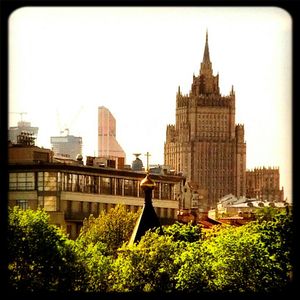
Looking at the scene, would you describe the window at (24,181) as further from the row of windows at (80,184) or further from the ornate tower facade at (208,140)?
the ornate tower facade at (208,140)

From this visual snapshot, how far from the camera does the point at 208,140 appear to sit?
8856cm

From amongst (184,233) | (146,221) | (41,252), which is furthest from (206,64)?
(41,252)

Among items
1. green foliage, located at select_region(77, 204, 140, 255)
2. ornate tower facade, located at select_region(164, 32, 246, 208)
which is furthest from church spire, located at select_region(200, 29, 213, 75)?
green foliage, located at select_region(77, 204, 140, 255)

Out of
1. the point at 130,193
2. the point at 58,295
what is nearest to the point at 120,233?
the point at 130,193

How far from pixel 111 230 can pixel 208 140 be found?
6283 cm

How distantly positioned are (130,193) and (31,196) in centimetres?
703

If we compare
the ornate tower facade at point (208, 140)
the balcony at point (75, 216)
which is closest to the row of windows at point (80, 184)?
the balcony at point (75, 216)

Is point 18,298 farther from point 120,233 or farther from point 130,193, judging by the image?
point 130,193

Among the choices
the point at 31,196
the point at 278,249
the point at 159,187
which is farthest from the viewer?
the point at 159,187

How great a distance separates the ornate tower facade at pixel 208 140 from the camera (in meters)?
86.2

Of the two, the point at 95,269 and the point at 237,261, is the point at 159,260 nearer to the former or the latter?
the point at 237,261

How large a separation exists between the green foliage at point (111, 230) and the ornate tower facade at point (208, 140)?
56.3m

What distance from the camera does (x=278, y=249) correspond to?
626 inches

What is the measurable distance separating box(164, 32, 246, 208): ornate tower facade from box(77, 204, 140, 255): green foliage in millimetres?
56258
